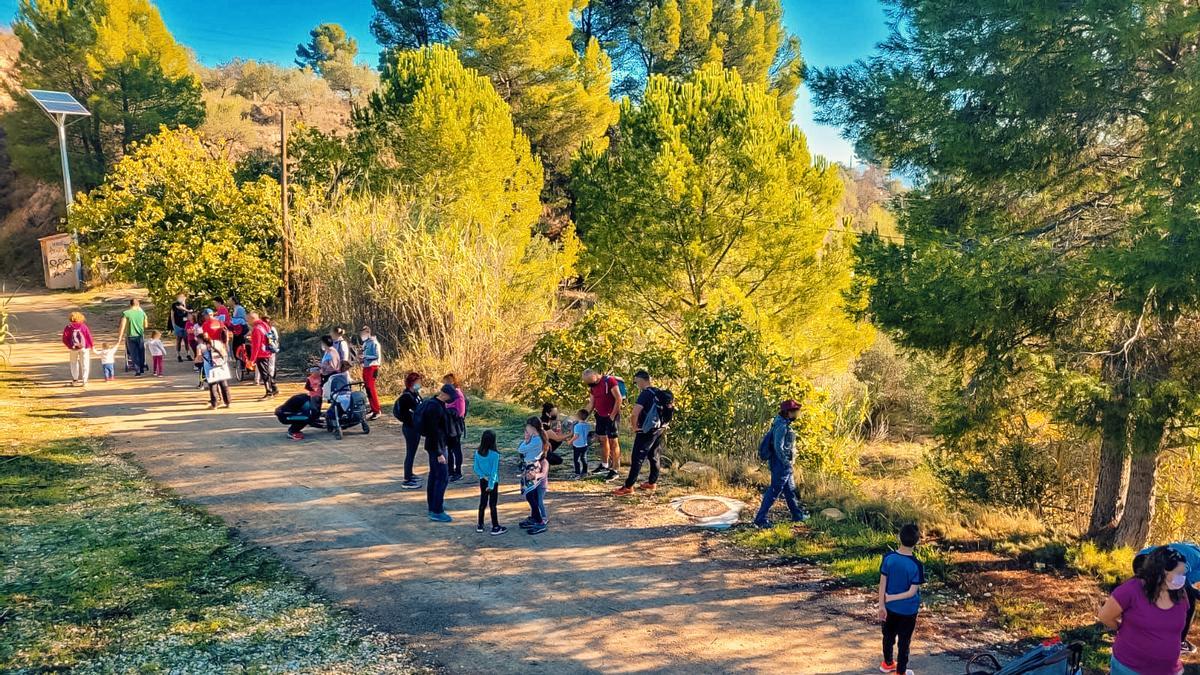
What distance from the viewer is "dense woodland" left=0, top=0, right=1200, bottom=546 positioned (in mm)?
8641

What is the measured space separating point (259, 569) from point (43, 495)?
4.31 meters

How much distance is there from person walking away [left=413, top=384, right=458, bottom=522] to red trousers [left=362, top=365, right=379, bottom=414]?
185 inches

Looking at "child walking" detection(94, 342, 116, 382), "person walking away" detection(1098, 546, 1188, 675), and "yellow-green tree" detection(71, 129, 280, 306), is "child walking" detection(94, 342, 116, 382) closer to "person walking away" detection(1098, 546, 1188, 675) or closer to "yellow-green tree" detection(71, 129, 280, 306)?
"yellow-green tree" detection(71, 129, 280, 306)

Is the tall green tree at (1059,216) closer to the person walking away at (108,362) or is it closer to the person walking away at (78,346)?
the person walking away at (78,346)

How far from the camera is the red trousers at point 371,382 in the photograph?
43.7 ft

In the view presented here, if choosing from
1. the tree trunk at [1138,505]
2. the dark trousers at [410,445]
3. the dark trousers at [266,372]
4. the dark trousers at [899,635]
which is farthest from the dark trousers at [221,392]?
the tree trunk at [1138,505]

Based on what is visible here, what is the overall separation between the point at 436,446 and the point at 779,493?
13.7 ft

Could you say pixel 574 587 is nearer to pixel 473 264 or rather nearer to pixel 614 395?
pixel 614 395

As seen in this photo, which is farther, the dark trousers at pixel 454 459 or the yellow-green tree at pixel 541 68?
the yellow-green tree at pixel 541 68

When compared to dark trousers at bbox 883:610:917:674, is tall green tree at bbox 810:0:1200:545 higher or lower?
higher

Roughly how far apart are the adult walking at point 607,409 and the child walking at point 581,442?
18 centimetres

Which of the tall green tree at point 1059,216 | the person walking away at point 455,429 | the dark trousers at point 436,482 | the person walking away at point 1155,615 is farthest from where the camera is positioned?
the person walking away at point 455,429

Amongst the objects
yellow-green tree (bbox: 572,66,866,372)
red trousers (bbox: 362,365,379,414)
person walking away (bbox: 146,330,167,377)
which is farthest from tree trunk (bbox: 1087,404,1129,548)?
person walking away (bbox: 146,330,167,377)

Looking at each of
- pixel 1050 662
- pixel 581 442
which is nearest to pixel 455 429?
pixel 581 442
